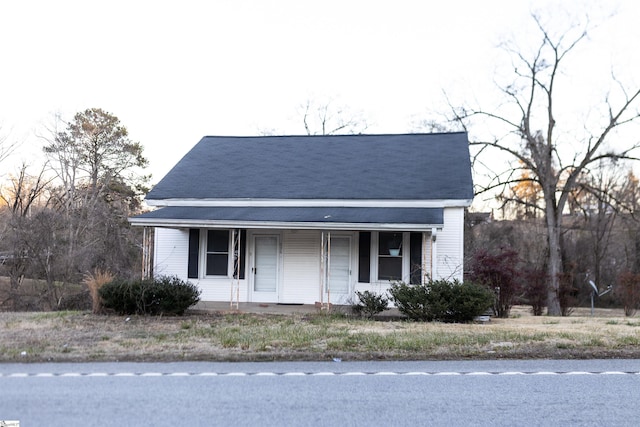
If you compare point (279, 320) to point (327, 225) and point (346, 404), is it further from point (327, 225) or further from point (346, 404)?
point (346, 404)

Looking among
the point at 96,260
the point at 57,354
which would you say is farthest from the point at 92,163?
the point at 57,354

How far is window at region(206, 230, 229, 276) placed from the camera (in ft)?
59.7

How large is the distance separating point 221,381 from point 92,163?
3585 cm

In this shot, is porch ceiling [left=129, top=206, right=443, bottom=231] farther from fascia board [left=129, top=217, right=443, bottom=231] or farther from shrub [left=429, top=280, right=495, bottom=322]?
shrub [left=429, top=280, right=495, bottom=322]

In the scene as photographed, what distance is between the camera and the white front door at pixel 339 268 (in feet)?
57.7


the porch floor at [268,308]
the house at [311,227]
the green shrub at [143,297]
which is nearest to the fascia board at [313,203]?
the house at [311,227]

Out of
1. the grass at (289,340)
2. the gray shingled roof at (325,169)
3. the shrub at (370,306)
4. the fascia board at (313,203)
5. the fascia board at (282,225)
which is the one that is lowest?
the grass at (289,340)

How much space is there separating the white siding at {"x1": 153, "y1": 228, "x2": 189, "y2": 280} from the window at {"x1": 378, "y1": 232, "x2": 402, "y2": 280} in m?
5.86

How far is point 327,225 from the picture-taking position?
15945mm

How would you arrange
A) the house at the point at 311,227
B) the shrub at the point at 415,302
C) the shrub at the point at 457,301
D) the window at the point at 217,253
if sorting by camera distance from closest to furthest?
the shrub at the point at 457,301 → the shrub at the point at 415,302 → the house at the point at 311,227 → the window at the point at 217,253

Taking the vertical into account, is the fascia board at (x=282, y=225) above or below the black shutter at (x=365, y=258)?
above

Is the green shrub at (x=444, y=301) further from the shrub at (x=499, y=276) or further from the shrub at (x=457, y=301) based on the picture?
the shrub at (x=499, y=276)

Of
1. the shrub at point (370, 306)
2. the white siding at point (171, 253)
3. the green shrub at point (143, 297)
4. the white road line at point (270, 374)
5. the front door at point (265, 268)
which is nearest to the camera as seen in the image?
the white road line at point (270, 374)

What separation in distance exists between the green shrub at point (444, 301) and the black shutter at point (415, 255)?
2.57 metres
